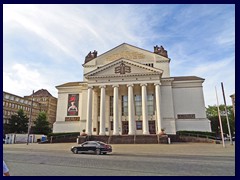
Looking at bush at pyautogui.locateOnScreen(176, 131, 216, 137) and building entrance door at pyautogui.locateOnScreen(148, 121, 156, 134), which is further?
building entrance door at pyautogui.locateOnScreen(148, 121, 156, 134)

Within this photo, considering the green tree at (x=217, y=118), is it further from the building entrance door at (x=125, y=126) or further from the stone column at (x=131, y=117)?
the stone column at (x=131, y=117)

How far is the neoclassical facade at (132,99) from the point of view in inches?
1465

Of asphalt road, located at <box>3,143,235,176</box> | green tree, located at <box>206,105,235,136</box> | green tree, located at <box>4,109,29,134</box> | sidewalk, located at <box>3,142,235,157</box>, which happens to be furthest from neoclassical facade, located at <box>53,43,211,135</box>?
green tree, located at <box>206,105,235,136</box>

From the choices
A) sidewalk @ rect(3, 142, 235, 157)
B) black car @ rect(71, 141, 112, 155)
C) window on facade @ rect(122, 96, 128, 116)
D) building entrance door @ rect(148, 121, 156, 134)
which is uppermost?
window on facade @ rect(122, 96, 128, 116)

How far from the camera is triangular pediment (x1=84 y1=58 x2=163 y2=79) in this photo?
37.9 m

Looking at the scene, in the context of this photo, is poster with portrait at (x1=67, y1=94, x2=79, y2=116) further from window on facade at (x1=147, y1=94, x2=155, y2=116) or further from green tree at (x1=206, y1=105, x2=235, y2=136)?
green tree at (x1=206, y1=105, x2=235, y2=136)

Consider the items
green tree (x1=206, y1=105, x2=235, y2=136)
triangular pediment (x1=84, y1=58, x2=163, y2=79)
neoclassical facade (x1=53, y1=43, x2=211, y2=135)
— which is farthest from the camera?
green tree (x1=206, y1=105, x2=235, y2=136)

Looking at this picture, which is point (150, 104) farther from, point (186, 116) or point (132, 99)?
point (186, 116)

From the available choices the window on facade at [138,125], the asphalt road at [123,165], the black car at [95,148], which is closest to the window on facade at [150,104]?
the window on facade at [138,125]

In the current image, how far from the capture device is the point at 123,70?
38625mm

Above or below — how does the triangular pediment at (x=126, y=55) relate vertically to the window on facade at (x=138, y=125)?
above

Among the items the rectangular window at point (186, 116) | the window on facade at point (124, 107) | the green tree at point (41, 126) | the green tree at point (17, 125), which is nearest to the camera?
the rectangular window at point (186, 116)


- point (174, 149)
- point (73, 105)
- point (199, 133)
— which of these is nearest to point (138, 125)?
point (199, 133)

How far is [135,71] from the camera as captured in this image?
38.5 m
